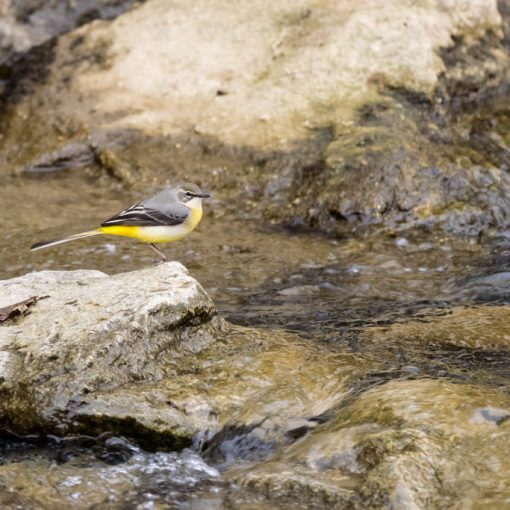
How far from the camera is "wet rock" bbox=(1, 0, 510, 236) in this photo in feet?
31.0

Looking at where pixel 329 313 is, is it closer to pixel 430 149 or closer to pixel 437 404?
pixel 437 404

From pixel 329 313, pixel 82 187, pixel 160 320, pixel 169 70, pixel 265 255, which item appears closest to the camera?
pixel 160 320

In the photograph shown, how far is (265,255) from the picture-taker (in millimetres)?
8742

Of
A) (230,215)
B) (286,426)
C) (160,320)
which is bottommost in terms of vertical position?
(230,215)

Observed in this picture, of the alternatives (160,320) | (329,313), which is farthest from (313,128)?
(160,320)

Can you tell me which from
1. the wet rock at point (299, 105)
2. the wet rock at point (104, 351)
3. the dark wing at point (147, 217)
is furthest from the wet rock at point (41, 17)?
the wet rock at point (104, 351)

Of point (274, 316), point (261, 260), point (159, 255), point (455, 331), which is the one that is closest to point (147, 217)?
point (159, 255)

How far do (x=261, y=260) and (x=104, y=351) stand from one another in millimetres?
3349

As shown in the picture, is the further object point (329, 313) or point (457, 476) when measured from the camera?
point (329, 313)

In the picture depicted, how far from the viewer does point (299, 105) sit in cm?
1052

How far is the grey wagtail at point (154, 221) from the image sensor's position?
7445 mm

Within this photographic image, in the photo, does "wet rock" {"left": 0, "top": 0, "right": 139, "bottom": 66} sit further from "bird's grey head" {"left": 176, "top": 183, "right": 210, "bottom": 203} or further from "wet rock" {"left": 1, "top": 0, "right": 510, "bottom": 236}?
"bird's grey head" {"left": 176, "top": 183, "right": 210, "bottom": 203}

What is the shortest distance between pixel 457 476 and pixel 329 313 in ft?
9.34

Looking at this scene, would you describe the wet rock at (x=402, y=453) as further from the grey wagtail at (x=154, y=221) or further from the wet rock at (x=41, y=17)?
the wet rock at (x=41, y=17)
